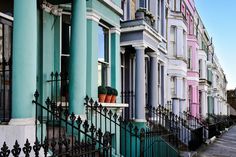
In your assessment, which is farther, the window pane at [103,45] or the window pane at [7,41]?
the window pane at [103,45]

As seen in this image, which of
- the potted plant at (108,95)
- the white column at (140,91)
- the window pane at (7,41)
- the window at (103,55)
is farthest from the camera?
the white column at (140,91)

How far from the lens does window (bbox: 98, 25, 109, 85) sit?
1052 cm

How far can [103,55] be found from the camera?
10711 millimetres

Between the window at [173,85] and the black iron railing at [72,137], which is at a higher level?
the window at [173,85]

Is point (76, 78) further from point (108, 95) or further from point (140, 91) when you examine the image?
point (140, 91)

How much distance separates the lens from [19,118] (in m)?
5.58

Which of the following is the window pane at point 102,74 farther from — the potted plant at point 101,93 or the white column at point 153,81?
the white column at point 153,81

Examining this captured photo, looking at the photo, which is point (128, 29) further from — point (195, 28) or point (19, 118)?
point (195, 28)

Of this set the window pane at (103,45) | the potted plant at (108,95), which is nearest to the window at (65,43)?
the potted plant at (108,95)

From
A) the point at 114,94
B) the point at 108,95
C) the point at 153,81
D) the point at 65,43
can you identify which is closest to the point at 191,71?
the point at 153,81

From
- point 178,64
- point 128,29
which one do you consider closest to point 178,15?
point 178,64

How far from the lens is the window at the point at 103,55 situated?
10.5 metres

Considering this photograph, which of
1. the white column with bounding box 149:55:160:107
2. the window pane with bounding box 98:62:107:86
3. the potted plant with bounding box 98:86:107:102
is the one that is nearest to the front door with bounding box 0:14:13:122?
the potted plant with bounding box 98:86:107:102

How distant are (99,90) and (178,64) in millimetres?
12890
